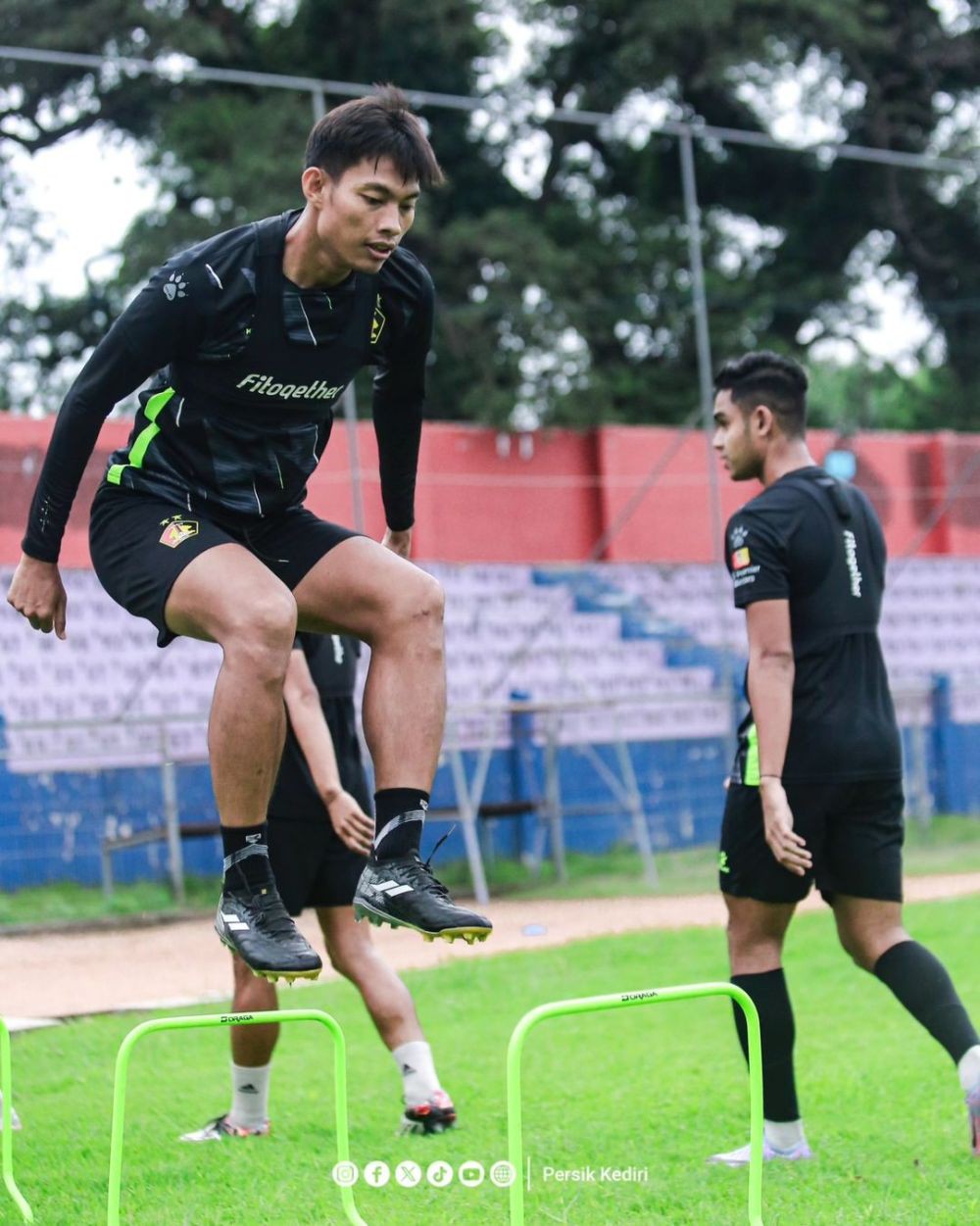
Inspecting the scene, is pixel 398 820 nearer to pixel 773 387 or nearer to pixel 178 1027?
pixel 178 1027

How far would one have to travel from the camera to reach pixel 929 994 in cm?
Result: 521

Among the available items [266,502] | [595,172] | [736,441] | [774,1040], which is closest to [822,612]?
[736,441]

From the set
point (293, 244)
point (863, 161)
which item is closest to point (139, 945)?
point (293, 244)

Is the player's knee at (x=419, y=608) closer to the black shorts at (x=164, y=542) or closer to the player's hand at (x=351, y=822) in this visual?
the black shorts at (x=164, y=542)

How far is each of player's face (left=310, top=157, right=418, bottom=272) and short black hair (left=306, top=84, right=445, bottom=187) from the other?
2 cm

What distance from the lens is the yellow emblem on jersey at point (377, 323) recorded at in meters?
4.46

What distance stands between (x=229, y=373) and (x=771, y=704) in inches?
76.1

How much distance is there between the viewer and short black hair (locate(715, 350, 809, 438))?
5480 millimetres

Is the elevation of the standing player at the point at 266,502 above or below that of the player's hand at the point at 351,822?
above

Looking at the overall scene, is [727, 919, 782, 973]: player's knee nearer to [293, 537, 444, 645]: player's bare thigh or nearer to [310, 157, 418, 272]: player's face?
[293, 537, 444, 645]: player's bare thigh

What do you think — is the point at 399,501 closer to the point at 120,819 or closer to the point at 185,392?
the point at 185,392

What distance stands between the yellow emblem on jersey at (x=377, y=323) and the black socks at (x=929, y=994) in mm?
2411

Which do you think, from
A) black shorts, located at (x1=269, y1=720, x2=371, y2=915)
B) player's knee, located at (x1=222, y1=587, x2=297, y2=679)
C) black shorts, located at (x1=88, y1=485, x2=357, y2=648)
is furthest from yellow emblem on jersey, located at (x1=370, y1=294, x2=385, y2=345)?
black shorts, located at (x1=269, y1=720, x2=371, y2=915)

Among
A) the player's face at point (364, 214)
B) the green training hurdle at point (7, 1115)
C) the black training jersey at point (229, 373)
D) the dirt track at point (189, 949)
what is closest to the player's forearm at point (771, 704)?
the black training jersey at point (229, 373)
